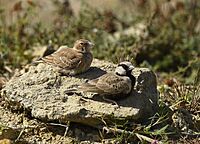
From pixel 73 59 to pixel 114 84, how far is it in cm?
83

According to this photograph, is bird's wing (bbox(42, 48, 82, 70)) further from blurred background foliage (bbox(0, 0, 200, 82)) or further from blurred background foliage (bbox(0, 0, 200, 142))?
blurred background foliage (bbox(0, 0, 200, 82))

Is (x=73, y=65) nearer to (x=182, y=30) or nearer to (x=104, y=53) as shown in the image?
(x=104, y=53)

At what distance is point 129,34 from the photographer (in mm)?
9320

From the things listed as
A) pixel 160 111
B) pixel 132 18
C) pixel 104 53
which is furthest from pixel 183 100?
pixel 132 18

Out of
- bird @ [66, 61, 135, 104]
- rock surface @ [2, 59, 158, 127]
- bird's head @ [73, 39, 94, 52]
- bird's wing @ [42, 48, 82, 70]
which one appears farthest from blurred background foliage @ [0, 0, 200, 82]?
bird @ [66, 61, 135, 104]

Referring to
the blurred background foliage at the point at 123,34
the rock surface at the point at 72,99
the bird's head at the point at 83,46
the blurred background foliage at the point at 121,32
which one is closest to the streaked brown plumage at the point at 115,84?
the rock surface at the point at 72,99

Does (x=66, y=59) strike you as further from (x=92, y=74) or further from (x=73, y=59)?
(x=92, y=74)

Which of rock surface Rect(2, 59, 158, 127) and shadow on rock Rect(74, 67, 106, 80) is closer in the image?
rock surface Rect(2, 59, 158, 127)

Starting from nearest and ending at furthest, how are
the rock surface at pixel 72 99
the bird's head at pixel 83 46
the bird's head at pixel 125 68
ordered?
the rock surface at pixel 72 99, the bird's head at pixel 125 68, the bird's head at pixel 83 46

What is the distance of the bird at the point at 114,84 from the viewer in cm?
534

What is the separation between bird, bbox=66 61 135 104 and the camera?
534 cm

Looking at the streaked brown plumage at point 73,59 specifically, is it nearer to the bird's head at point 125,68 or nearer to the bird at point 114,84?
the bird at point 114,84

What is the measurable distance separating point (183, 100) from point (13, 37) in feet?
11.7

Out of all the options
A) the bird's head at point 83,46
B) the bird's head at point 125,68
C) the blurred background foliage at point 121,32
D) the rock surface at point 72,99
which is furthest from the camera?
the blurred background foliage at point 121,32
